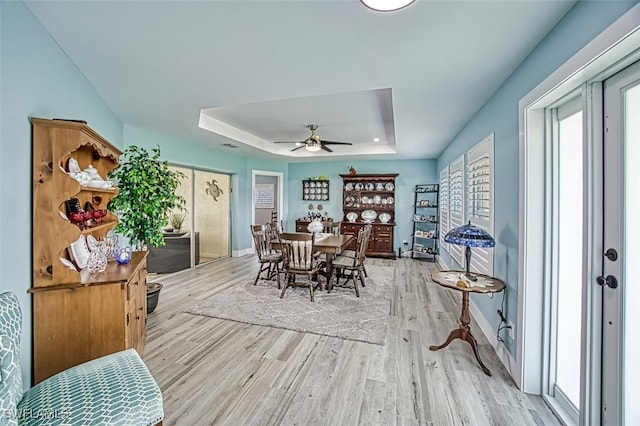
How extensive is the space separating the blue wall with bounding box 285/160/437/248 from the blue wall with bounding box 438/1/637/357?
3769mm

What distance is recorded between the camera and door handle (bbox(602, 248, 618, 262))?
1407 mm

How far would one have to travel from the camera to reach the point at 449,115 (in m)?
3.46

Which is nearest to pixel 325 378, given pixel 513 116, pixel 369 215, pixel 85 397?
pixel 85 397

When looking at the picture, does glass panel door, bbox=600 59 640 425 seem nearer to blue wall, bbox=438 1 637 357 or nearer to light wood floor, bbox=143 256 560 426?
blue wall, bbox=438 1 637 357

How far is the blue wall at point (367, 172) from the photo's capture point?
23.1ft

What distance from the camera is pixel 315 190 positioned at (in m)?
7.72

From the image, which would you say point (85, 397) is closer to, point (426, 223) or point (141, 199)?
point (141, 199)

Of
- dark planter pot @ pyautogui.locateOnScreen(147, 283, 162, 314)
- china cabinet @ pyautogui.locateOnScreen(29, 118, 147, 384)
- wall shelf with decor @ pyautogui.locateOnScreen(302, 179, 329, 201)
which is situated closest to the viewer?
china cabinet @ pyautogui.locateOnScreen(29, 118, 147, 384)

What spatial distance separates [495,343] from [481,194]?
1505 millimetres

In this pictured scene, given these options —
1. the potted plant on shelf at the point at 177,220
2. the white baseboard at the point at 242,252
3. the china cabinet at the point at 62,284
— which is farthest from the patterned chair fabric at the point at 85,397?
the white baseboard at the point at 242,252

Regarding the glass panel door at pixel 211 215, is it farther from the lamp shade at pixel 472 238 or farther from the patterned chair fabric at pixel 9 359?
the lamp shade at pixel 472 238

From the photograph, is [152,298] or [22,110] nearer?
[22,110]

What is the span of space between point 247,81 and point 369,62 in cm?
114

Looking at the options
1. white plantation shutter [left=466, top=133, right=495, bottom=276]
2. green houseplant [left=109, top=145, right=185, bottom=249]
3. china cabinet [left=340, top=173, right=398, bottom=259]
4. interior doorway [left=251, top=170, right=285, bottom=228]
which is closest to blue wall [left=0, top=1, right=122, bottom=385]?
green houseplant [left=109, top=145, right=185, bottom=249]
